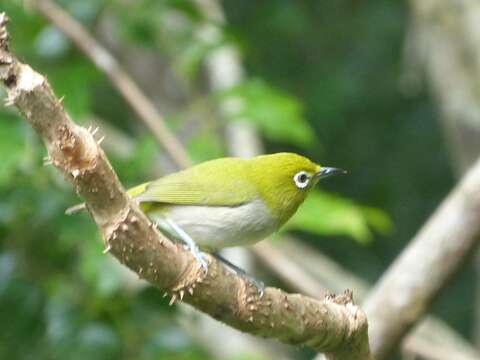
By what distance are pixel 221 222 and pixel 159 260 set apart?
0.86m

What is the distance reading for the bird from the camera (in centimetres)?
339

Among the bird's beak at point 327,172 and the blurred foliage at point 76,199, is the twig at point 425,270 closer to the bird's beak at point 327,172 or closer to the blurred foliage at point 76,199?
the blurred foliage at point 76,199

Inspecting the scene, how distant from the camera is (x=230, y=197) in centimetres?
348

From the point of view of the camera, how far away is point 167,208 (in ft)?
11.3

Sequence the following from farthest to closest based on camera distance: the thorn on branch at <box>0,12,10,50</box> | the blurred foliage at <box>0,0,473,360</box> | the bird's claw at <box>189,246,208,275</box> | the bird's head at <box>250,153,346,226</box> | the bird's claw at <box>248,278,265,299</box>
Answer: the blurred foliage at <box>0,0,473,360</box> → the bird's head at <box>250,153,346,226</box> → the bird's claw at <box>248,278,265,299</box> → the bird's claw at <box>189,246,208,275</box> → the thorn on branch at <box>0,12,10,50</box>

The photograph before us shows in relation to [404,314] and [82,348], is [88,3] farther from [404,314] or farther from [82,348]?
[404,314]

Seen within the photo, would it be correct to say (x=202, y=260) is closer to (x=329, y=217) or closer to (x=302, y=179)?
(x=302, y=179)

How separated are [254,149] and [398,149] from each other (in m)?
3.63

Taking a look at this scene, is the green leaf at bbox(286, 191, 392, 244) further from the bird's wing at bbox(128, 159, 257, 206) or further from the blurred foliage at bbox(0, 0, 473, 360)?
the bird's wing at bbox(128, 159, 257, 206)

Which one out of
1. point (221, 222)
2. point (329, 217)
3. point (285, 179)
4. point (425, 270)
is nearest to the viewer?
point (221, 222)

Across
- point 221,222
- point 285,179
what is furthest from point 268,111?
point 221,222

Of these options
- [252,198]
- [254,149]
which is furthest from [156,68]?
[252,198]

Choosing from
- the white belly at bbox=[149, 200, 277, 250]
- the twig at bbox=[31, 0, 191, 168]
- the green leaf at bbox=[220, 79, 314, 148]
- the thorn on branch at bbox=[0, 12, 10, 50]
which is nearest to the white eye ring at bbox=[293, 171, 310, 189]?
the white belly at bbox=[149, 200, 277, 250]

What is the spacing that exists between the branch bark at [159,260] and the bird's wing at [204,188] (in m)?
0.55
